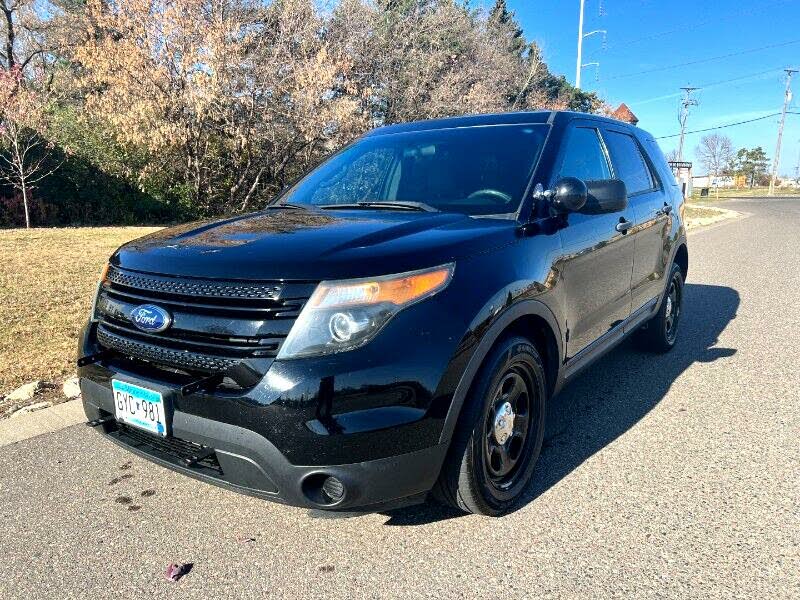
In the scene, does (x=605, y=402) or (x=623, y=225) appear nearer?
(x=623, y=225)

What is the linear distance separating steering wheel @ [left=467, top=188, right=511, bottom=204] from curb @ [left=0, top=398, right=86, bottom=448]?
2765 millimetres

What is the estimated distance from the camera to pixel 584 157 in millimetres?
3510

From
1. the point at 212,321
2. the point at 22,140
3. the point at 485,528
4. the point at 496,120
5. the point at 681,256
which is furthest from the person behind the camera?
the point at 22,140

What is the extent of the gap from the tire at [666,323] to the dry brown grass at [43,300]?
4495mm

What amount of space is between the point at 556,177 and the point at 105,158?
1641 centimetres

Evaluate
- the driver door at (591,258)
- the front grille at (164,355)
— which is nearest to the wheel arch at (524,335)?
the driver door at (591,258)

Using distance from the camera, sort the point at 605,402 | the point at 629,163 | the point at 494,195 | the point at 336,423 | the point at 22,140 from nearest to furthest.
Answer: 1. the point at 336,423
2. the point at 494,195
3. the point at 605,402
4. the point at 629,163
5. the point at 22,140

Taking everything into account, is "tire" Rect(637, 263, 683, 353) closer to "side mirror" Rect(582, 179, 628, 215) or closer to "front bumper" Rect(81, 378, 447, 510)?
"side mirror" Rect(582, 179, 628, 215)

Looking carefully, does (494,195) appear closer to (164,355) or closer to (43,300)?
(164,355)

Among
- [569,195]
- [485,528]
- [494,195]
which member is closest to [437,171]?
[494,195]

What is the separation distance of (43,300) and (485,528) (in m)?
5.71

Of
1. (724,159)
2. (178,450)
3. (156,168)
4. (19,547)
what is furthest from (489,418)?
(724,159)

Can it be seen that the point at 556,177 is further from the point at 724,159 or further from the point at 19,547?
the point at 724,159

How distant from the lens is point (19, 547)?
2.47 meters
